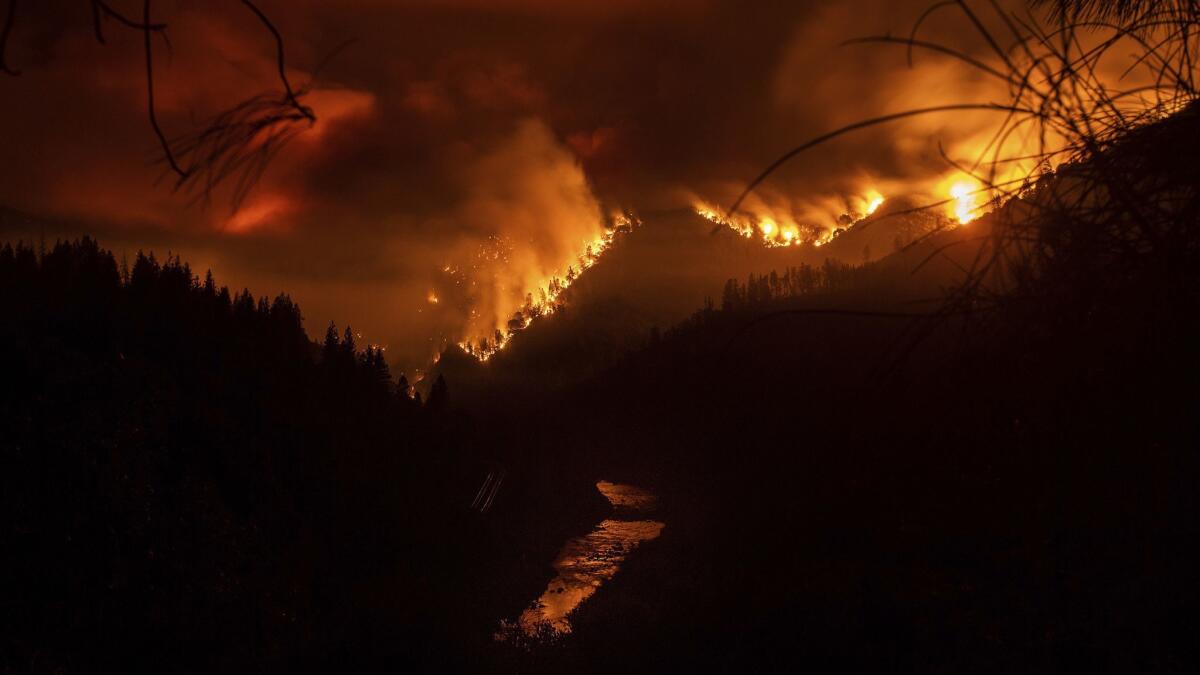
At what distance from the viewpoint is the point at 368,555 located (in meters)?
42.8

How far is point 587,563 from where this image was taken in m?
46.2

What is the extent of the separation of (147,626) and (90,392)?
14.5m

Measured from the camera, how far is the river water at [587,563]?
1235 inches

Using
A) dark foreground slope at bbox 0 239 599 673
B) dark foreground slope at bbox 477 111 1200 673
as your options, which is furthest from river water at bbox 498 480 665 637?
dark foreground slope at bbox 477 111 1200 673

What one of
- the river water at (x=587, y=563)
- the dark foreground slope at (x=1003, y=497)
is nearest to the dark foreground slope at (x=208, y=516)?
the river water at (x=587, y=563)

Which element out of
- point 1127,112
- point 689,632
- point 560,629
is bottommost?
point 560,629

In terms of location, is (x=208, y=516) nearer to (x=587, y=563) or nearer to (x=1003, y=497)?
(x=587, y=563)

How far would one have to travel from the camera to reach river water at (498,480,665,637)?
31359mm

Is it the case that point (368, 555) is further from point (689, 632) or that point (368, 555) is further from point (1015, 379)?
point (1015, 379)

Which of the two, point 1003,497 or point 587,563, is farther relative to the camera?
point 587,563

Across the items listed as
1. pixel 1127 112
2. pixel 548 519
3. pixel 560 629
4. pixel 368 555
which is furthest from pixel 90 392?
pixel 1127 112

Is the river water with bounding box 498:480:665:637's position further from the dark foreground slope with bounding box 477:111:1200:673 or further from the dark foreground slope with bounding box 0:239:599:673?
the dark foreground slope with bounding box 477:111:1200:673

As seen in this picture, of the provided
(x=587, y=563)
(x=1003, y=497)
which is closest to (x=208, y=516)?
(x=587, y=563)

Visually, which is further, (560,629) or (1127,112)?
(560,629)
